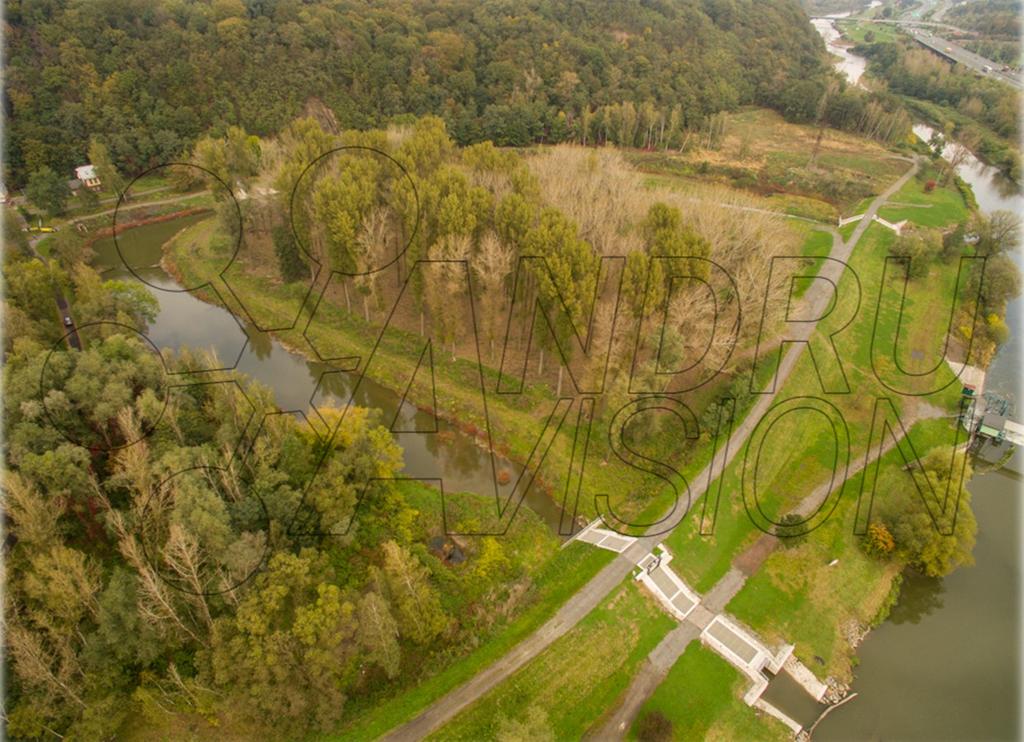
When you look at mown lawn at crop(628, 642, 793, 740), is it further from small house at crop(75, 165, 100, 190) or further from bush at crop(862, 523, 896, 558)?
small house at crop(75, 165, 100, 190)

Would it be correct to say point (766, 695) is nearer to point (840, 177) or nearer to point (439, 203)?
point (439, 203)

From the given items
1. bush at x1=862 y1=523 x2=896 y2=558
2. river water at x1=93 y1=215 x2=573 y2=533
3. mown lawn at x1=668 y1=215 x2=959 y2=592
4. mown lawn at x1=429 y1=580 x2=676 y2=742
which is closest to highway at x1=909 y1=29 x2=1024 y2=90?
mown lawn at x1=668 y1=215 x2=959 y2=592

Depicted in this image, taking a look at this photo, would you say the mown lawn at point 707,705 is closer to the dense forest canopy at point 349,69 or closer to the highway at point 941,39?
the dense forest canopy at point 349,69

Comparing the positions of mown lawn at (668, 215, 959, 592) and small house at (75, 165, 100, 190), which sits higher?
small house at (75, 165, 100, 190)

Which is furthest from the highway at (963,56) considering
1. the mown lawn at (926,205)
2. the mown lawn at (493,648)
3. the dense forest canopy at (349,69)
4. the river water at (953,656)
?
the mown lawn at (493,648)

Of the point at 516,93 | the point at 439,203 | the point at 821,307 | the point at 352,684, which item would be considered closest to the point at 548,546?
the point at 352,684

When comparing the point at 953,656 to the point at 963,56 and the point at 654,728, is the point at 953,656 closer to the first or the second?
the point at 654,728
